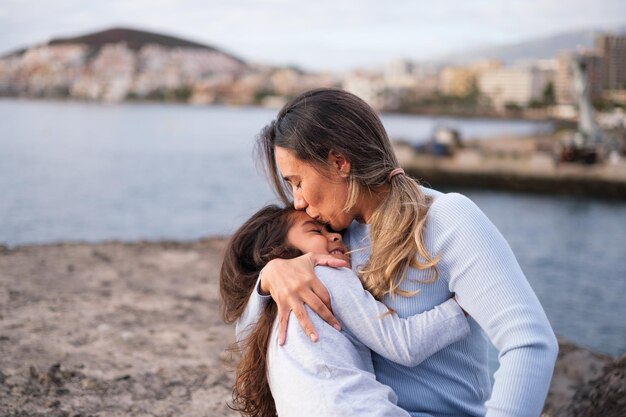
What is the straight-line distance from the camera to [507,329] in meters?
1.43

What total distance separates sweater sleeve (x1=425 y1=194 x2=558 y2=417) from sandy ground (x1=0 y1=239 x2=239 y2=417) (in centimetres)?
183

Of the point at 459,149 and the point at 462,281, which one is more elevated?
the point at 462,281

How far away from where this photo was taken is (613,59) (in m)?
40.6

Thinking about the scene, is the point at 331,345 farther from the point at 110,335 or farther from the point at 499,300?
the point at 110,335

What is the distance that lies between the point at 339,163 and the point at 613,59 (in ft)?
140

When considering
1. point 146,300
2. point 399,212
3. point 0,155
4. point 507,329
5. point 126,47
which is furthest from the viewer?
point 126,47

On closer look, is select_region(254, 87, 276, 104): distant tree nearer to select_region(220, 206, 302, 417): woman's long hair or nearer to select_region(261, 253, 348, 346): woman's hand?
select_region(220, 206, 302, 417): woman's long hair

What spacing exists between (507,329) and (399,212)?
1.08 ft

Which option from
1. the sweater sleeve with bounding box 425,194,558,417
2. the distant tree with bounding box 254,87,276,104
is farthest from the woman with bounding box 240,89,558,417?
the distant tree with bounding box 254,87,276,104

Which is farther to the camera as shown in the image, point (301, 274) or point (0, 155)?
point (0, 155)

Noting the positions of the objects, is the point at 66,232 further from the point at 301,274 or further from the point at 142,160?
the point at 142,160

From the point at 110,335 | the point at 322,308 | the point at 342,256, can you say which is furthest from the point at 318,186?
the point at 110,335

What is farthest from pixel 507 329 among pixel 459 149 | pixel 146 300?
pixel 459 149

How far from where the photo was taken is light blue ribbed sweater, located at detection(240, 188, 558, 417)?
4.59ft
